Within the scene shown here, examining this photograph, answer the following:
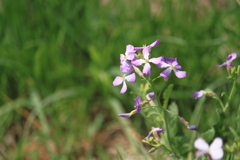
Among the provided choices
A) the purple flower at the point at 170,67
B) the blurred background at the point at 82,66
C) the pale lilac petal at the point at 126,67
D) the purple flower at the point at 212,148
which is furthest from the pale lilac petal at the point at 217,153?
the blurred background at the point at 82,66

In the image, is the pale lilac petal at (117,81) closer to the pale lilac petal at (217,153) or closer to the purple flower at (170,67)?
the purple flower at (170,67)

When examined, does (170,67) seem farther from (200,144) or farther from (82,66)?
(82,66)

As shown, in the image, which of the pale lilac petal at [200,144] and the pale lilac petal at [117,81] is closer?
the pale lilac petal at [200,144]

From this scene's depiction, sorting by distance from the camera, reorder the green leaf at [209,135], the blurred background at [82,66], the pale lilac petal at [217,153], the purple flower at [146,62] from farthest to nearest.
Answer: the blurred background at [82,66] → the green leaf at [209,135] → the purple flower at [146,62] → the pale lilac petal at [217,153]

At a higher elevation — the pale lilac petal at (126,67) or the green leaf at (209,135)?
the pale lilac petal at (126,67)

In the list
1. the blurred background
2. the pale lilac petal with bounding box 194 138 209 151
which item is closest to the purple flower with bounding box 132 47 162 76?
the pale lilac petal with bounding box 194 138 209 151

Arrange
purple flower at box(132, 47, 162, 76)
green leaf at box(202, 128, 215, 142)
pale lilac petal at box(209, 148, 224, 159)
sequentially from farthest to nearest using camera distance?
green leaf at box(202, 128, 215, 142) < purple flower at box(132, 47, 162, 76) < pale lilac petal at box(209, 148, 224, 159)

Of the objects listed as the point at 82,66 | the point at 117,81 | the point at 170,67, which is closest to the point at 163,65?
the point at 170,67

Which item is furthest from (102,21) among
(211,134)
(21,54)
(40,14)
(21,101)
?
(211,134)

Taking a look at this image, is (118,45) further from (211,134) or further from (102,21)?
(211,134)

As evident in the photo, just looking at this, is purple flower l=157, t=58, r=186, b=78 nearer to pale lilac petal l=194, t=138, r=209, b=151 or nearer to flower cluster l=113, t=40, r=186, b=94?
flower cluster l=113, t=40, r=186, b=94

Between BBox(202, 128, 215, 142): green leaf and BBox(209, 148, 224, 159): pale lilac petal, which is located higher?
BBox(209, 148, 224, 159): pale lilac petal
